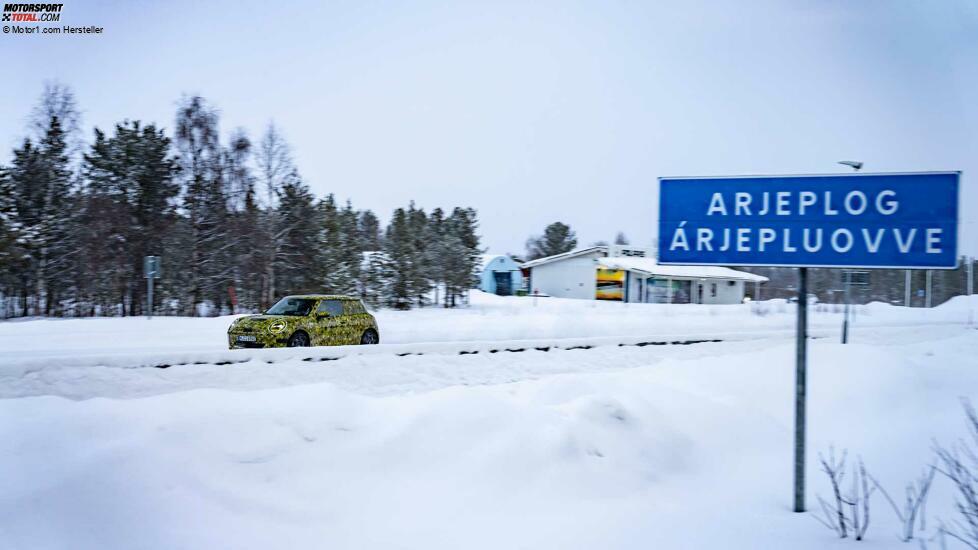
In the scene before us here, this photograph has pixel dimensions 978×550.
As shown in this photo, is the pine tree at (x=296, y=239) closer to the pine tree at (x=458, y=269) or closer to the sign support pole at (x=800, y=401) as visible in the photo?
the pine tree at (x=458, y=269)

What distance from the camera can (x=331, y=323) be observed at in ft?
54.2

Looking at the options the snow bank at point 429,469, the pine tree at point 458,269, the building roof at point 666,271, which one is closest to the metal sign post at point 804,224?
the snow bank at point 429,469

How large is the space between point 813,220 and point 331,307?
1334 cm

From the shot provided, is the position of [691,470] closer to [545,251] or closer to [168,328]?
[168,328]

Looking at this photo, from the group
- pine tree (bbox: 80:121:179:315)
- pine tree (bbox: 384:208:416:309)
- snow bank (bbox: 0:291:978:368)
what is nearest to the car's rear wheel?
snow bank (bbox: 0:291:978:368)

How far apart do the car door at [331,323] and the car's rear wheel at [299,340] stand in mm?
365

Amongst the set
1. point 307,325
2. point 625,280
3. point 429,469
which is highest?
point 625,280

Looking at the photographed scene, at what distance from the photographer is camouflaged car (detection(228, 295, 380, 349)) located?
49.2 ft

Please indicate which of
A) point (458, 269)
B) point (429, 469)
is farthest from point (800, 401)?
point (458, 269)

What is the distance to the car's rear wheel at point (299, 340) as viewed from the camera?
50.6 ft

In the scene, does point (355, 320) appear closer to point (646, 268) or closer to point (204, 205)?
point (204, 205)

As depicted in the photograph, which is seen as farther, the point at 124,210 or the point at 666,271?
the point at 666,271

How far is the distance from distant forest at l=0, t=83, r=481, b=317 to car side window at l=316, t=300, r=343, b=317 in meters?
15.3

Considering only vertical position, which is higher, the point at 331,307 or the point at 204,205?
the point at 204,205
